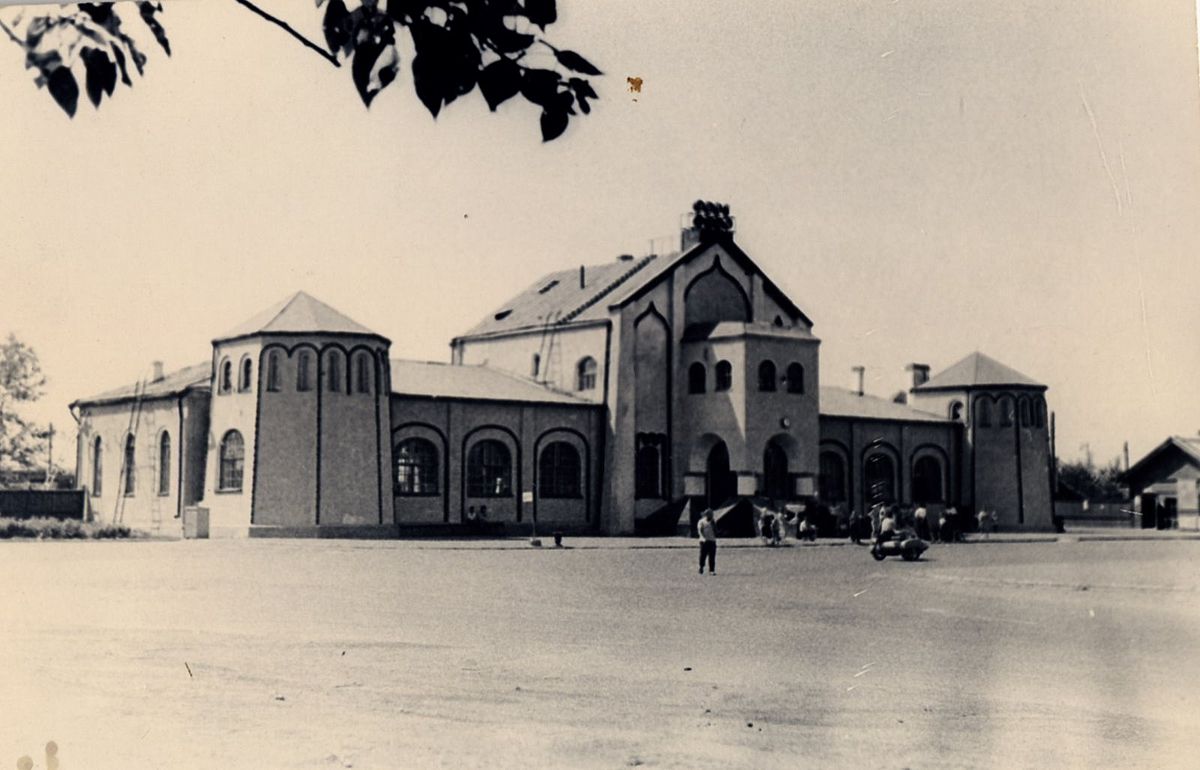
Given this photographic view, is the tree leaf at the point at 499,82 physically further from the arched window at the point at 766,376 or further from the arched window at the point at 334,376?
the arched window at the point at 334,376

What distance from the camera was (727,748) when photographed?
660cm

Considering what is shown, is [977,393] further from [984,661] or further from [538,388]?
[538,388]

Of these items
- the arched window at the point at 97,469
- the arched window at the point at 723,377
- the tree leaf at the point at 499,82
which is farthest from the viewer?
the arched window at the point at 723,377

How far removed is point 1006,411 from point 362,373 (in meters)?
14.4

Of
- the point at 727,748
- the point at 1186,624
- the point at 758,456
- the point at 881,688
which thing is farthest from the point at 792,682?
the point at 758,456

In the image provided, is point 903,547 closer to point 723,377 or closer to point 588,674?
point 723,377

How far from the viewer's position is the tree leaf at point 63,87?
4.83 m

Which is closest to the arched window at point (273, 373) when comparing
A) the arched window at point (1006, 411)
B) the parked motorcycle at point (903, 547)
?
the parked motorcycle at point (903, 547)

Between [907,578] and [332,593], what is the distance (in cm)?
698

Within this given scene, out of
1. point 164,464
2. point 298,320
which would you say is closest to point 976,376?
point 298,320

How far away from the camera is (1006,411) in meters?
11.1

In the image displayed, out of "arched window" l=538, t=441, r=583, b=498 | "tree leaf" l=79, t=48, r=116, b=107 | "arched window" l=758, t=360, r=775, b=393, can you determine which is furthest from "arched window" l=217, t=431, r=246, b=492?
"tree leaf" l=79, t=48, r=116, b=107

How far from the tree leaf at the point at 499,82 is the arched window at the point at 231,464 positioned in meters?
20.0

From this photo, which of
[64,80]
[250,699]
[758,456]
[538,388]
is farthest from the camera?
[538,388]
